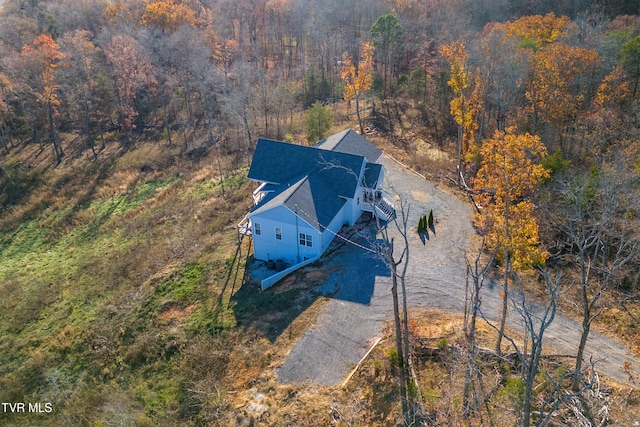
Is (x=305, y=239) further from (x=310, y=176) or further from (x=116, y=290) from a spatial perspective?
(x=116, y=290)

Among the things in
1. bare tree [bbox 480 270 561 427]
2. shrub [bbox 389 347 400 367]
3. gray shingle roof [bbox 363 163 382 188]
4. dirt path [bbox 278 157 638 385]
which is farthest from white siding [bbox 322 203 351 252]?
bare tree [bbox 480 270 561 427]

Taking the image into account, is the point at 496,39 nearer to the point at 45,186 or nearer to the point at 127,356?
the point at 127,356

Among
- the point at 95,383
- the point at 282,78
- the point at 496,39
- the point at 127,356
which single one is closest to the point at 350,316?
the point at 127,356

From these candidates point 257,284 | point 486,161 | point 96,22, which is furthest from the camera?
point 96,22

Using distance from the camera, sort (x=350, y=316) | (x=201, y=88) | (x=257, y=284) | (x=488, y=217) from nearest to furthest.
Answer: (x=488, y=217)
(x=350, y=316)
(x=257, y=284)
(x=201, y=88)

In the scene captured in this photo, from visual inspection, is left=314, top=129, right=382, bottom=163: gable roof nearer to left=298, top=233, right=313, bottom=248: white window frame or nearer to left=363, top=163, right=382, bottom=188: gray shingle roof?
left=363, top=163, right=382, bottom=188: gray shingle roof

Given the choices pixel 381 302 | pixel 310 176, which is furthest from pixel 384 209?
pixel 381 302
